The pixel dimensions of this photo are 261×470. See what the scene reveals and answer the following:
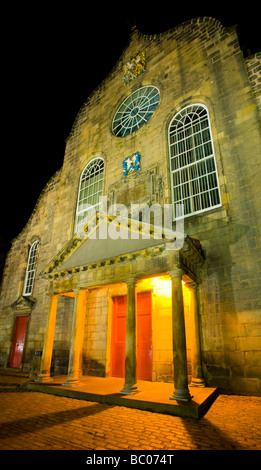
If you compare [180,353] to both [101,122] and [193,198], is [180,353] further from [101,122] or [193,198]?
[101,122]

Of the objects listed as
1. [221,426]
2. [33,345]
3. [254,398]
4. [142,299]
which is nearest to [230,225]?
[142,299]

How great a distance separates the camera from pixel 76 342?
8148mm

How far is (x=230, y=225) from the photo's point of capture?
811cm

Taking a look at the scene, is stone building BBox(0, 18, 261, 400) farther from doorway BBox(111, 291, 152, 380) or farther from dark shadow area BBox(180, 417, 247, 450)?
dark shadow area BBox(180, 417, 247, 450)

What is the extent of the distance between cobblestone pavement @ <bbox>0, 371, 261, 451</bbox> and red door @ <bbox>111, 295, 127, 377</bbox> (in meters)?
3.52

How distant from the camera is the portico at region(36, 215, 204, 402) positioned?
21.0ft

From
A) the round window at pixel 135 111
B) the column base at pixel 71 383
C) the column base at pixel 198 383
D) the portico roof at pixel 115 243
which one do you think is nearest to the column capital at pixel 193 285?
the portico roof at pixel 115 243

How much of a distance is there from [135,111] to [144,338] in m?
11.4

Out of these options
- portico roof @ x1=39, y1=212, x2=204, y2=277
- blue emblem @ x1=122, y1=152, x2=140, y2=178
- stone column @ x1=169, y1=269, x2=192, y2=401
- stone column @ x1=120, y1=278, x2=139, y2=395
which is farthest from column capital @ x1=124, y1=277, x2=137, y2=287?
blue emblem @ x1=122, y1=152, x2=140, y2=178

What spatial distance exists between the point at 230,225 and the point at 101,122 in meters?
10.4

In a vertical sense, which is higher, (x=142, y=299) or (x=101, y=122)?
(x=101, y=122)

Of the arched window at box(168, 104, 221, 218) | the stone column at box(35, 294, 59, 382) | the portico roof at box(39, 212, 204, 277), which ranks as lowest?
the stone column at box(35, 294, 59, 382)

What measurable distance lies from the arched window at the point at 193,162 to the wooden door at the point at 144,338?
3677mm

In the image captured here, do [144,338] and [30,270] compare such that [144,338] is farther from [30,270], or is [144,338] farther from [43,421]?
[30,270]
